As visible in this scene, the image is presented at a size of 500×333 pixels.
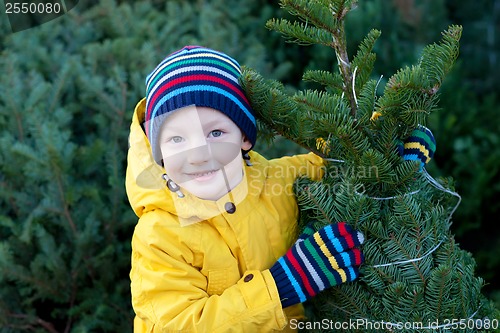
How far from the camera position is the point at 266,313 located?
5.34 feet

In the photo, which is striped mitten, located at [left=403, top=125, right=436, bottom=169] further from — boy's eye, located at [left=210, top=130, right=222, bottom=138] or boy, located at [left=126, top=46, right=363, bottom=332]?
boy's eye, located at [left=210, top=130, right=222, bottom=138]

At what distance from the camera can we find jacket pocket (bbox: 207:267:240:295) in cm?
173

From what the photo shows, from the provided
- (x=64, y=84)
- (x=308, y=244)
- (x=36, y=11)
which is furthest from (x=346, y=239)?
(x=36, y=11)

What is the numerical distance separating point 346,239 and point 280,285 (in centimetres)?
23

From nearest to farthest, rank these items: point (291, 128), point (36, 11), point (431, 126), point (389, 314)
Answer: point (389, 314)
point (291, 128)
point (431, 126)
point (36, 11)

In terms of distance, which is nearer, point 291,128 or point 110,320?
point 291,128

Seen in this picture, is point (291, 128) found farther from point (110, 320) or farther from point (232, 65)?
point (110, 320)

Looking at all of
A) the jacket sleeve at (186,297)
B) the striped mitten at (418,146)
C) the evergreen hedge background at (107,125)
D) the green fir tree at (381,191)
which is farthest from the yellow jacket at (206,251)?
the evergreen hedge background at (107,125)

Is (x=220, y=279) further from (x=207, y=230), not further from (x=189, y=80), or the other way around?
(x=189, y=80)

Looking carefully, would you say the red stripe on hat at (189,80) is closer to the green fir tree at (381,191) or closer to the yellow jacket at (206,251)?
the green fir tree at (381,191)

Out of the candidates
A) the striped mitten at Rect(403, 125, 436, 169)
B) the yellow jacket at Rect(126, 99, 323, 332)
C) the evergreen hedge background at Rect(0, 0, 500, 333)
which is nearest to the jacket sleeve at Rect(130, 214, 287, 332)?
the yellow jacket at Rect(126, 99, 323, 332)

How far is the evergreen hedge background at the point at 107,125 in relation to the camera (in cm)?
246

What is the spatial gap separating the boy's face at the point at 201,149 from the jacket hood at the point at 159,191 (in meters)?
0.04

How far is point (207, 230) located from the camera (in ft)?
5.65
